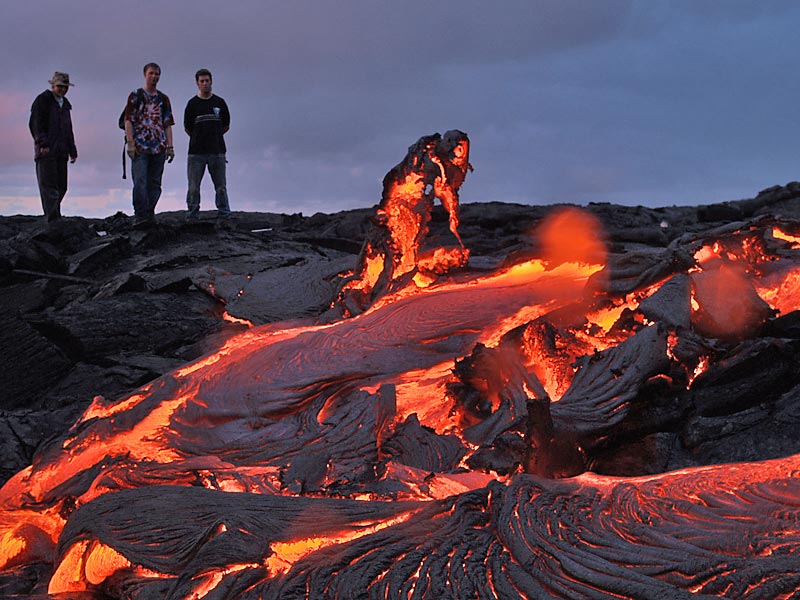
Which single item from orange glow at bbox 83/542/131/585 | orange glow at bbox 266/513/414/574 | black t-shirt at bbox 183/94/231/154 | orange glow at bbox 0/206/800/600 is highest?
black t-shirt at bbox 183/94/231/154

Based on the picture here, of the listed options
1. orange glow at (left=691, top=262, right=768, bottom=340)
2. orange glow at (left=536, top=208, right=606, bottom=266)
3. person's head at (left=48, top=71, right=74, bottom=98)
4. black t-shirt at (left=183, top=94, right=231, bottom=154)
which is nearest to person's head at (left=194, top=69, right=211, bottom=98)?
black t-shirt at (left=183, top=94, right=231, bottom=154)

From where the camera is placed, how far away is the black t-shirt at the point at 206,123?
Answer: 9.62 meters

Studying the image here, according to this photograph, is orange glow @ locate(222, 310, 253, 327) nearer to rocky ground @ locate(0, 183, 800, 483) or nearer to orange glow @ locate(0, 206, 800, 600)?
rocky ground @ locate(0, 183, 800, 483)

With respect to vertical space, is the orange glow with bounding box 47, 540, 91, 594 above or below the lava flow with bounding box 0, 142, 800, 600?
below

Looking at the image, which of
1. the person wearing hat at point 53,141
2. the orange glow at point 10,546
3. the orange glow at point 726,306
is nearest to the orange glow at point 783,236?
the orange glow at point 726,306

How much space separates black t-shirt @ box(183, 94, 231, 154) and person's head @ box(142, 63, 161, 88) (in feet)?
1.57

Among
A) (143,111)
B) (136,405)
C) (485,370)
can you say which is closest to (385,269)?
(485,370)

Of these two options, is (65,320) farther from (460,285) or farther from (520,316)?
(520,316)

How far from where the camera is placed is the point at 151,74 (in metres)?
9.22

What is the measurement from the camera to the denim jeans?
31.3 ft

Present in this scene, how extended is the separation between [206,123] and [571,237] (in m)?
4.85

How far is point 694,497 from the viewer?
2.49 m

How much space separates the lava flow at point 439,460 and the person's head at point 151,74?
544cm

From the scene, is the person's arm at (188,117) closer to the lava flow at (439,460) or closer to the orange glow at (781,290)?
the lava flow at (439,460)
